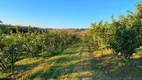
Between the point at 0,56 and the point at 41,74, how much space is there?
16.9 feet

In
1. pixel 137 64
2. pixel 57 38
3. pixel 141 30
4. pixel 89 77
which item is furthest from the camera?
pixel 57 38

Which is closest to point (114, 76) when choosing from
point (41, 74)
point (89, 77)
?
point (89, 77)

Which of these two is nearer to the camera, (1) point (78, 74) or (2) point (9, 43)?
(1) point (78, 74)

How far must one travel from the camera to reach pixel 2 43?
18.3 m

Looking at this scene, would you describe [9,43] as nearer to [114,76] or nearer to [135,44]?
[114,76]

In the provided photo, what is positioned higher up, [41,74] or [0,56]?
[0,56]

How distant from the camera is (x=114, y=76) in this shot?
672 inches

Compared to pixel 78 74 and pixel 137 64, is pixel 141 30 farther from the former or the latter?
pixel 78 74

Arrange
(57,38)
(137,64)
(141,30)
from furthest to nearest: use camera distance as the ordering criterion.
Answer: (57,38) < (141,30) < (137,64)

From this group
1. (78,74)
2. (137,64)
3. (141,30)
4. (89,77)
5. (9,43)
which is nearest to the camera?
(89,77)

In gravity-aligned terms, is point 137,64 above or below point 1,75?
above

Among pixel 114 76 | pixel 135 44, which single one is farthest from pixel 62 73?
pixel 135 44

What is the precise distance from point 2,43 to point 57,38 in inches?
805

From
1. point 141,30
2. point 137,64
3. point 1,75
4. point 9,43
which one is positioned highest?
point 141,30
